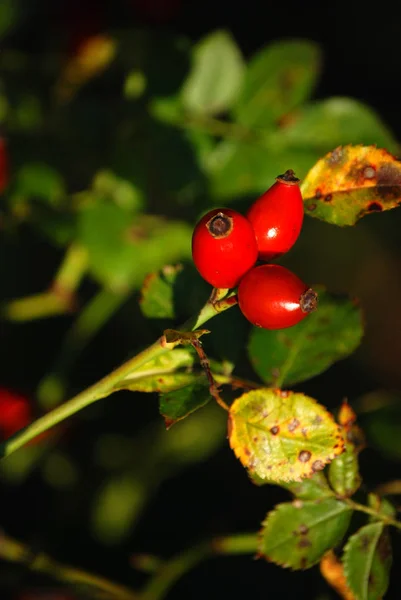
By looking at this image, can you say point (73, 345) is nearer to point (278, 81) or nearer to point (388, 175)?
point (278, 81)

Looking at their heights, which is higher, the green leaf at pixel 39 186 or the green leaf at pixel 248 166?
the green leaf at pixel 39 186

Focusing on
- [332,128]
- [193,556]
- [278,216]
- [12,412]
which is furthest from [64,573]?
[332,128]

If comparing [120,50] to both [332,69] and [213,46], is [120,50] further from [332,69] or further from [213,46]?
[332,69]

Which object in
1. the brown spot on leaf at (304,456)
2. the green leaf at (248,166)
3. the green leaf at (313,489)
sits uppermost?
the green leaf at (248,166)

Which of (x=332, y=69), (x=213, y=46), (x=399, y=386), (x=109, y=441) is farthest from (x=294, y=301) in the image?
(x=332, y=69)

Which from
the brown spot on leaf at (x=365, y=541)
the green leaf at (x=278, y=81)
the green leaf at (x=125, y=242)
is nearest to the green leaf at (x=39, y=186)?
the green leaf at (x=125, y=242)

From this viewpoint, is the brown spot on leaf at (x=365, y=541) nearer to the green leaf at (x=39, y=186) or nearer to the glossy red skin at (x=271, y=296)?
the glossy red skin at (x=271, y=296)

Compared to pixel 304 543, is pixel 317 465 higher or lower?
higher

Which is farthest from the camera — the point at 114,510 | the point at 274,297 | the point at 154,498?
the point at 154,498
